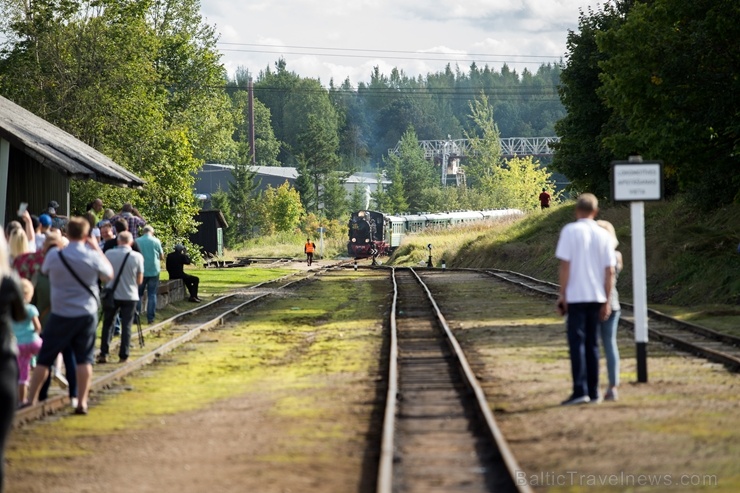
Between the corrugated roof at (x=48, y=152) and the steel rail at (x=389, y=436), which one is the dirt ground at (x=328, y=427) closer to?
the steel rail at (x=389, y=436)

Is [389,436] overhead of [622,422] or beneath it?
overhead

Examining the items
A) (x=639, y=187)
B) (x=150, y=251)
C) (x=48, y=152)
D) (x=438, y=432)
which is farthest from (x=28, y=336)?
(x=48, y=152)

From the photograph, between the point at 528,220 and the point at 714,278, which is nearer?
the point at 714,278

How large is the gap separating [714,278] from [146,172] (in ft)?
89.4

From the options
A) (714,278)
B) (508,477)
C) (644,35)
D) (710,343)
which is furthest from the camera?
(644,35)

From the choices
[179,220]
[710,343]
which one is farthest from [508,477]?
[179,220]

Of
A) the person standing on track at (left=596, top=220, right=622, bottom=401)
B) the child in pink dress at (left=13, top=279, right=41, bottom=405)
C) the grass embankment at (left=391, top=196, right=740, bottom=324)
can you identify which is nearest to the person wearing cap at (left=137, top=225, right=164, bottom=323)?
the child in pink dress at (left=13, top=279, right=41, bottom=405)

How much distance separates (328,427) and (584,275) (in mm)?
2840

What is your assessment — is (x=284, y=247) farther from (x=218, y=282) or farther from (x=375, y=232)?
(x=218, y=282)

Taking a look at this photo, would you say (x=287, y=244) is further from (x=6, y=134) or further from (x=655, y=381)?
(x=655, y=381)

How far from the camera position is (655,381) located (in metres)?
13.2

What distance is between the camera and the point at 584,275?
11.1 m

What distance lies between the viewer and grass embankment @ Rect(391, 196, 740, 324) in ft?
84.5

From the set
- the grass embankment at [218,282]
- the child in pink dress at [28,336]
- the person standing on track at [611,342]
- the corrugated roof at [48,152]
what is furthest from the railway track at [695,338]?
the corrugated roof at [48,152]
